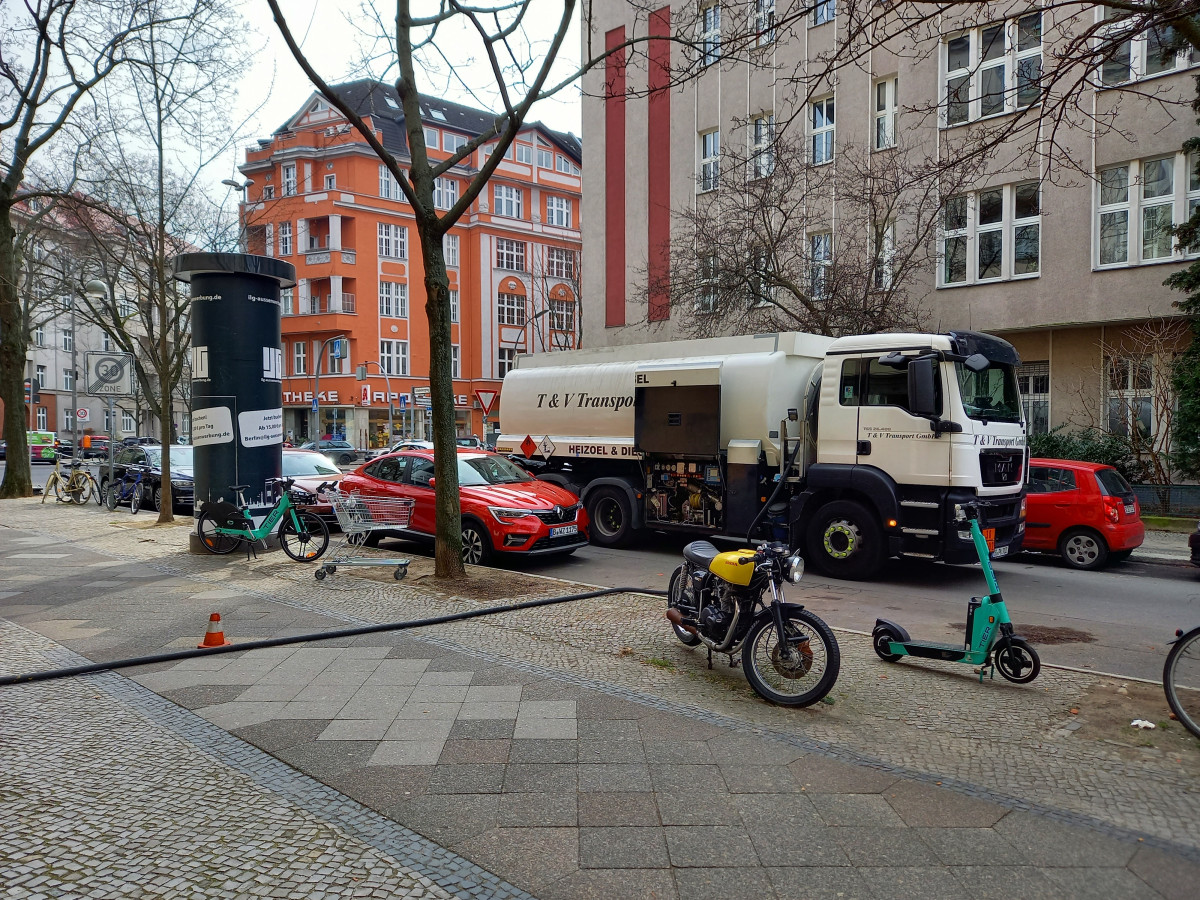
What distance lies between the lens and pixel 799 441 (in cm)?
1175

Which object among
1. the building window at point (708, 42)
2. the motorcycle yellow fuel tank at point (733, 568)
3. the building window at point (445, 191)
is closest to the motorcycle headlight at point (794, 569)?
the motorcycle yellow fuel tank at point (733, 568)

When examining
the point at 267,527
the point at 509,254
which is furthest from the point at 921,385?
the point at 509,254

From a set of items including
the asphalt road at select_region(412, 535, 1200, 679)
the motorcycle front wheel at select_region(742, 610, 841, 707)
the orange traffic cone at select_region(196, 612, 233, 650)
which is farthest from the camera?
the asphalt road at select_region(412, 535, 1200, 679)

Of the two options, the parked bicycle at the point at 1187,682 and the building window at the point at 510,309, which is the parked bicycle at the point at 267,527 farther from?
the building window at the point at 510,309

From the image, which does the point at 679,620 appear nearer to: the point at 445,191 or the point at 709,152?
the point at 709,152

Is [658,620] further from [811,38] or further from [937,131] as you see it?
[811,38]

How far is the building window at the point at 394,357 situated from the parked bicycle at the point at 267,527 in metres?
44.9

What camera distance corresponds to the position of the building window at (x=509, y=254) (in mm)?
61781

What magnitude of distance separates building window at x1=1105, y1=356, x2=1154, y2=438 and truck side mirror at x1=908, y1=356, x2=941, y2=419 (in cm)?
1044

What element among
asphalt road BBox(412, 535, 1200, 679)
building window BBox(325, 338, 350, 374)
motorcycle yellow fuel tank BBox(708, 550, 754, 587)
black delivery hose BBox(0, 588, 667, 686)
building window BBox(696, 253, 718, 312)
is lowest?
asphalt road BBox(412, 535, 1200, 679)

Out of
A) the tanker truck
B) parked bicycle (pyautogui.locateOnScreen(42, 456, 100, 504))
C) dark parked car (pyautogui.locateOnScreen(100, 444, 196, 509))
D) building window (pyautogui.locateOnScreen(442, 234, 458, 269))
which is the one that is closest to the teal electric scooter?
the tanker truck

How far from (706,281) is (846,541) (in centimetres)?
1097

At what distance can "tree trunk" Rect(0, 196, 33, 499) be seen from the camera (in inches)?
816

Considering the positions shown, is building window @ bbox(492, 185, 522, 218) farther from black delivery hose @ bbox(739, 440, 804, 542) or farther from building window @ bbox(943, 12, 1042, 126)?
black delivery hose @ bbox(739, 440, 804, 542)
